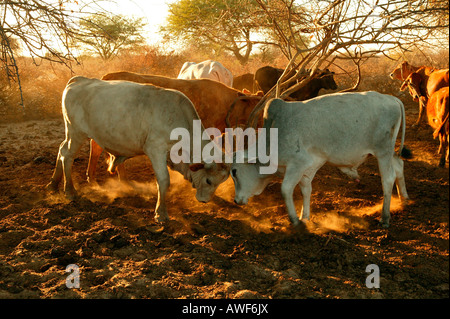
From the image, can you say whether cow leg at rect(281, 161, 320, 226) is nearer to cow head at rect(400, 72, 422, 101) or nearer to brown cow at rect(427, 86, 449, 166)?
brown cow at rect(427, 86, 449, 166)

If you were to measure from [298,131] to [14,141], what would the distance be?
648 cm

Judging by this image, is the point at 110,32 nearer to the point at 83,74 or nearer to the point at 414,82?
the point at 83,74

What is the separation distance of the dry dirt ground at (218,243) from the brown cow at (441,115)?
2.81ft

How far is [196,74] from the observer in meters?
10.2

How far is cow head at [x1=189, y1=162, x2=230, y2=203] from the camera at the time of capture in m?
4.76

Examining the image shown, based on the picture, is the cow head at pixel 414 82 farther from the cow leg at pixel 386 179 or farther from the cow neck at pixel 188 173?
the cow neck at pixel 188 173

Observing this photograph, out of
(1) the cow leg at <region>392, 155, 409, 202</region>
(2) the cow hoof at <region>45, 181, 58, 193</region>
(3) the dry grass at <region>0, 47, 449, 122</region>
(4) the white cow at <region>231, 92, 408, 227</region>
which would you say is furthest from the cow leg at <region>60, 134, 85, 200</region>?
(1) the cow leg at <region>392, 155, 409, 202</region>

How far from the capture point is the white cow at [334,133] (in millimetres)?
4254

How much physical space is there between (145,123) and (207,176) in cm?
95

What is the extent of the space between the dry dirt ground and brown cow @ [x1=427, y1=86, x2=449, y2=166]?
2.81 feet

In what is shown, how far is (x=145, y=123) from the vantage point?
15.6ft
